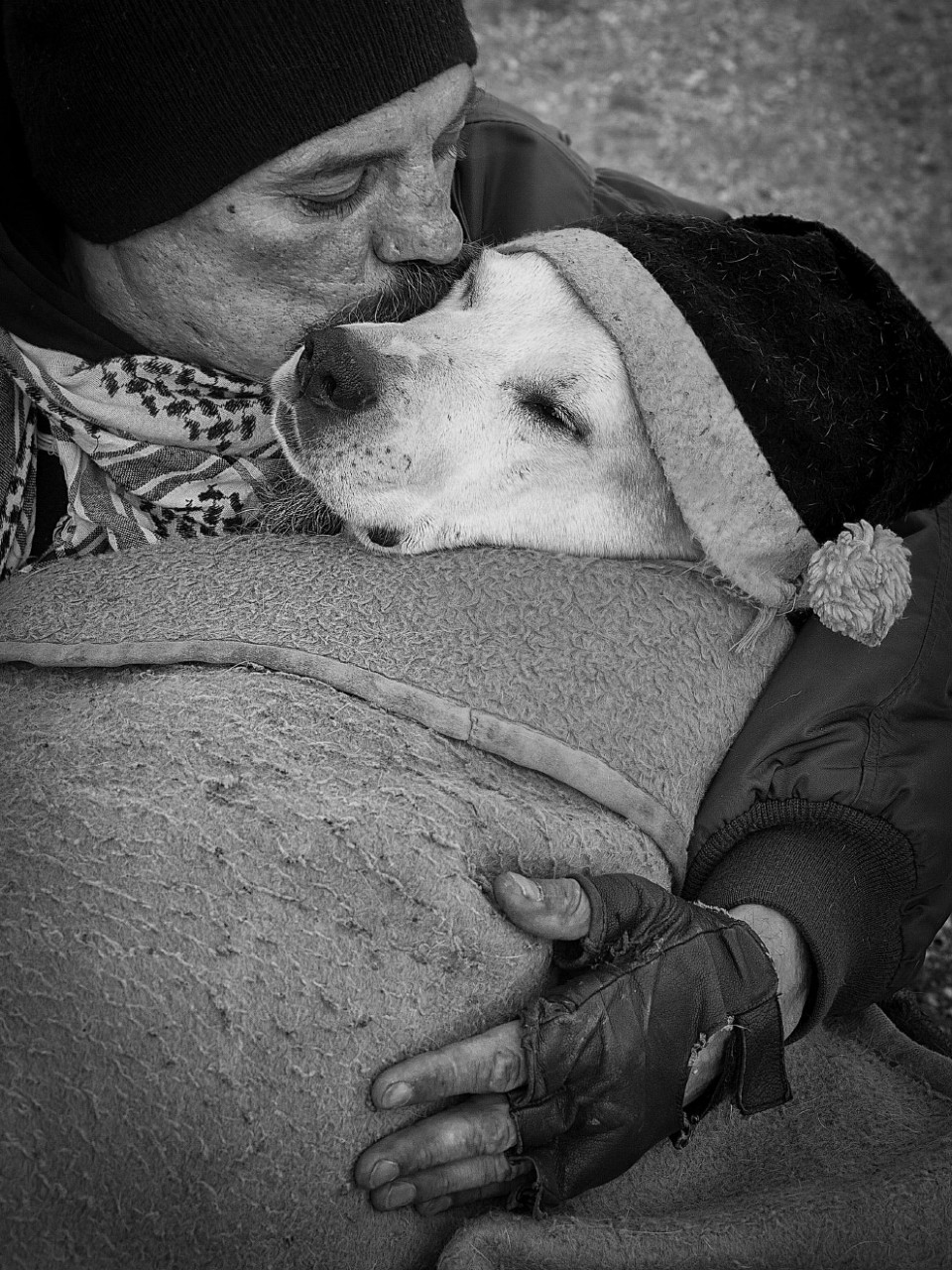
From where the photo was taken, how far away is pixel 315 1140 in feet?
4.61

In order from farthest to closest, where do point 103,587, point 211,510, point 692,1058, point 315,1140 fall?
point 211,510 → point 103,587 → point 692,1058 → point 315,1140

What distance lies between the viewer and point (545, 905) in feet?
4.80

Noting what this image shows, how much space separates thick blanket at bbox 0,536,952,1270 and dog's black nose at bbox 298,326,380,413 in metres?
0.23

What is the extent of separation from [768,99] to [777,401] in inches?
185

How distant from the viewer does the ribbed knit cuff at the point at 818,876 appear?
1.73 m

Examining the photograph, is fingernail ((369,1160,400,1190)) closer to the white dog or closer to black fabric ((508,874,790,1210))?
black fabric ((508,874,790,1210))

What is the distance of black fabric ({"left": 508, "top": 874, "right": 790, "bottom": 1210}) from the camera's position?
4.80ft

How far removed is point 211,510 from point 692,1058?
1140 mm

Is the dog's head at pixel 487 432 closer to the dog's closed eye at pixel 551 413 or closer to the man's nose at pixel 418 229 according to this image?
the dog's closed eye at pixel 551 413

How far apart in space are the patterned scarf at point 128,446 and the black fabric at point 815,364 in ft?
2.33

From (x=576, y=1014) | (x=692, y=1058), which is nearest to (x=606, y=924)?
(x=576, y=1014)

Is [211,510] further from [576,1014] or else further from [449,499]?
[576,1014]

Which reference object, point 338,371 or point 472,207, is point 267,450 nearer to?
point 338,371

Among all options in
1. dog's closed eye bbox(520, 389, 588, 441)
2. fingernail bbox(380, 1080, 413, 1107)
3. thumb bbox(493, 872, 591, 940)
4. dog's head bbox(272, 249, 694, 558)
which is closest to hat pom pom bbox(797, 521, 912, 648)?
dog's head bbox(272, 249, 694, 558)
